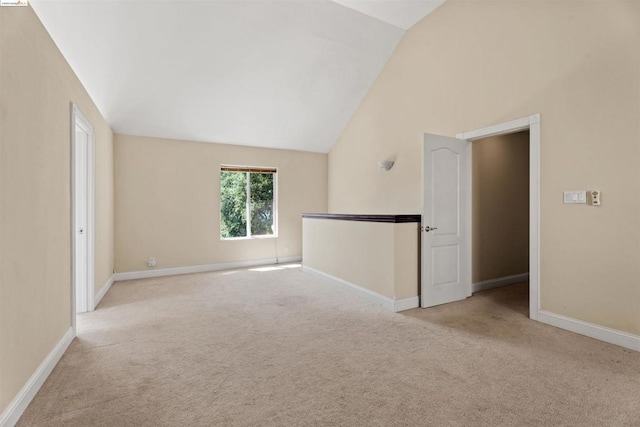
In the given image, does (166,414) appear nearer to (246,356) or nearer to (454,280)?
(246,356)

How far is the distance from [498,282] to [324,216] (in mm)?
2616

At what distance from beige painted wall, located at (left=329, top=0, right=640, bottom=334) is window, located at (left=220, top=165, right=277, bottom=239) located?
3423 mm

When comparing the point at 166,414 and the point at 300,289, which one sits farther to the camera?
the point at 300,289

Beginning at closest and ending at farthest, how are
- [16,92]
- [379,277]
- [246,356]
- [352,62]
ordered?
[16,92]
[246,356]
[379,277]
[352,62]

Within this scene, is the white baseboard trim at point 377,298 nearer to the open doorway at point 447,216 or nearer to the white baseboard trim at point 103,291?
the open doorway at point 447,216

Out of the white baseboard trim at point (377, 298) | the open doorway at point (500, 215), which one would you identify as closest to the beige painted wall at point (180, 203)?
the white baseboard trim at point (377, 298)

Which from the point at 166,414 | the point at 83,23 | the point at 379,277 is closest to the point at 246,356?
the point at 166,414

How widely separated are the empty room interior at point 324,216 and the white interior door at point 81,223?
2cm

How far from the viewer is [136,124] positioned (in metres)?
4.93

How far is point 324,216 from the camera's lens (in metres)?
4.94

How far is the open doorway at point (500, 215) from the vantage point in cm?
427

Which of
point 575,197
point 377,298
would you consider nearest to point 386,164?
point 377,298

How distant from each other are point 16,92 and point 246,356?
2.21 meters

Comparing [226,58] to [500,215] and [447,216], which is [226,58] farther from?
[500,215]
